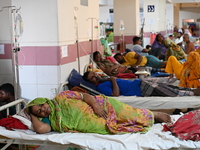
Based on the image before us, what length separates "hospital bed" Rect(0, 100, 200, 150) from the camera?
308 cm

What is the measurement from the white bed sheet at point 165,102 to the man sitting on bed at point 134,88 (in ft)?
0.60

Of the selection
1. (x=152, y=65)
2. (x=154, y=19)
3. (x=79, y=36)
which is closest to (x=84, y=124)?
(x=79, y=36)

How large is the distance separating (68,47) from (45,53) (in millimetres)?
463

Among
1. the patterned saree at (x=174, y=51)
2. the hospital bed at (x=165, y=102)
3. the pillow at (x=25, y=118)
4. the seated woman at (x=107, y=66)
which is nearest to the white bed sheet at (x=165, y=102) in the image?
the hospital bed at (x=165, y=102)

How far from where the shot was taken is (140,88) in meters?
4.97

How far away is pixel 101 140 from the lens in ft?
10.5

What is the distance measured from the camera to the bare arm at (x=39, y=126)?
3387 millimetres

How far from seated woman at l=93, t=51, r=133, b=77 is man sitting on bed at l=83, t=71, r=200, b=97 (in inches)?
61.7

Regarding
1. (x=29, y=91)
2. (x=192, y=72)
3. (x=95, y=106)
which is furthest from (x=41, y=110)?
(x=192, y=72)

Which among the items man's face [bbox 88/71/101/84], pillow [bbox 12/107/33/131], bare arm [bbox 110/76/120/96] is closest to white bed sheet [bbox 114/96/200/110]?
bare arm [bbox 110/76/120/96]

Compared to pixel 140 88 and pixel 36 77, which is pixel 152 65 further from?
pixel 36 77

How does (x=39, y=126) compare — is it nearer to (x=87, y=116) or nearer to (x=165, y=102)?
(x=87, y=116)

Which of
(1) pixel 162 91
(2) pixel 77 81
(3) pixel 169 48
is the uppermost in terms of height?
(3) pixel 169 48

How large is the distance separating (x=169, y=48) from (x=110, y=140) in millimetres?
6055
